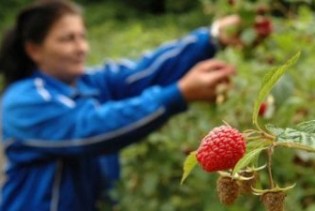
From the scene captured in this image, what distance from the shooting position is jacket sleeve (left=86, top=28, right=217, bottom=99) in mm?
2471

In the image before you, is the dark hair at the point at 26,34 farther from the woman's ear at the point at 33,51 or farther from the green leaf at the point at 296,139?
the green leaf at the point at 296,139

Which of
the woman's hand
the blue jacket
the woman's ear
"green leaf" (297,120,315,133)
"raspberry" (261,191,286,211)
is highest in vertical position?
"green leaf" (297,120,315,133)

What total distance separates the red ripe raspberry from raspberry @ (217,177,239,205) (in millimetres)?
27

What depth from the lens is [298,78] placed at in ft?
6.67

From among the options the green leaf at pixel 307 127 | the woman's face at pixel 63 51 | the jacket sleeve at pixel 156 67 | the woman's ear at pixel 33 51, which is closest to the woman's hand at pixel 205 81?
the jacket sleeve at pixel 156 67

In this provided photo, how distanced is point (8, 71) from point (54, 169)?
38cm

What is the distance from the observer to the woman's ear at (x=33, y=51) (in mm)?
2504

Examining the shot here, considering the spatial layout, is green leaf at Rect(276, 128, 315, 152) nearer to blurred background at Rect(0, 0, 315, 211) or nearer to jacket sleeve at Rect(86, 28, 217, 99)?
blurred background at Rect(0, 0, 315, 211)

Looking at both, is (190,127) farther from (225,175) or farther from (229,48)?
(225,175)

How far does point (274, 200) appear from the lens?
637mm

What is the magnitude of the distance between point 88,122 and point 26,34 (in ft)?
1.43

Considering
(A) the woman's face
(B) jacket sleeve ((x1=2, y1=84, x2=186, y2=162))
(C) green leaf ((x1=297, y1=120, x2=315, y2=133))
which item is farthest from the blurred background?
(C) green leaf ((x1=297, y1=120, x2=315, y2=133))

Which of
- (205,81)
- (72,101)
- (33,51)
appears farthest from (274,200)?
(33,51)

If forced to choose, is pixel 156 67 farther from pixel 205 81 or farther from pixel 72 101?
pixel 205 81
